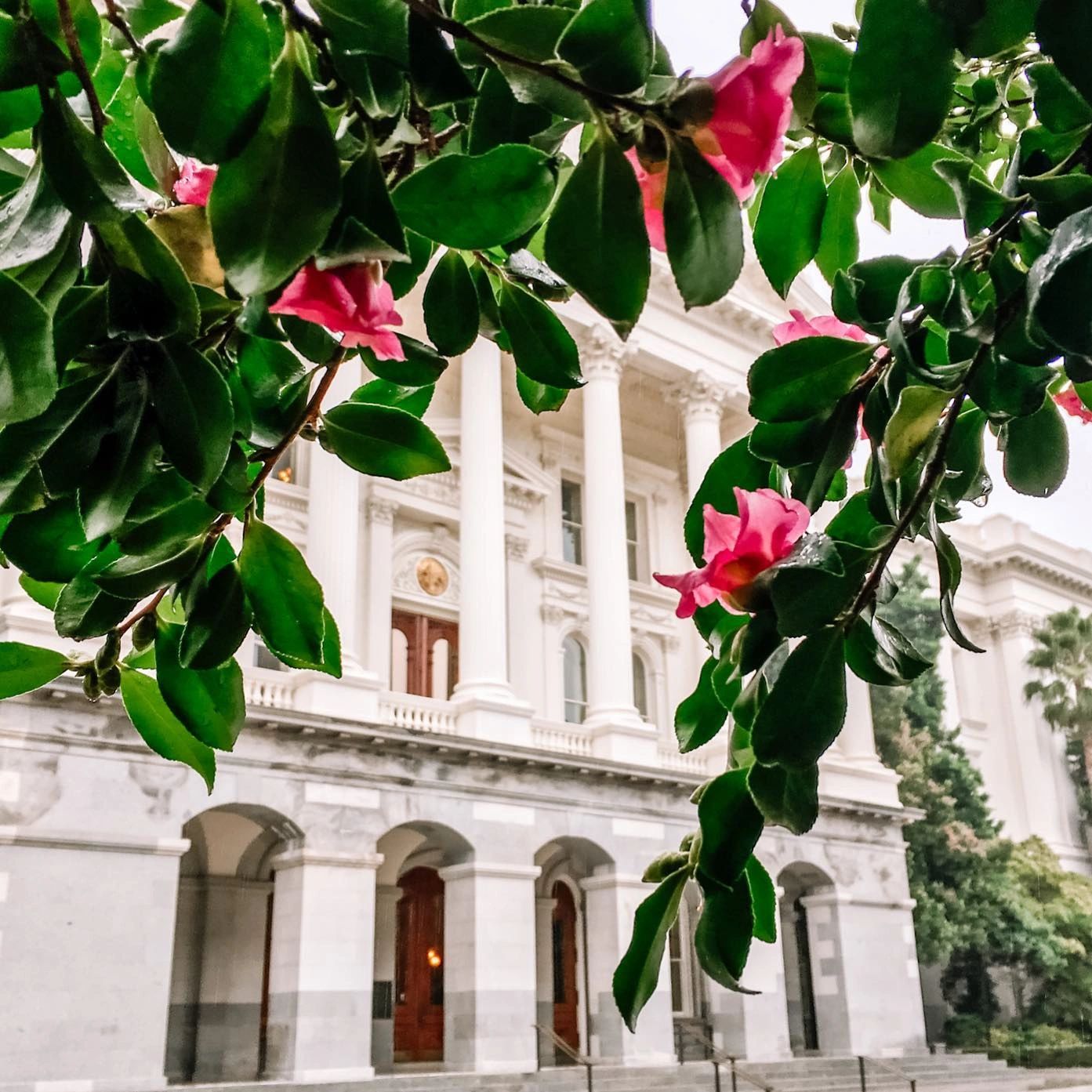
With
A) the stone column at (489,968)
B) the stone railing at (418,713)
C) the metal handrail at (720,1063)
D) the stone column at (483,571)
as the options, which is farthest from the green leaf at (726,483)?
the stone column at (483,571)

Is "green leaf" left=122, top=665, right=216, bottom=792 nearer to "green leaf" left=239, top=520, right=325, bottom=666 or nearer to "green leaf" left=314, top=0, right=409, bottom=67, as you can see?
"green leaf" left=239, top=520, right=325, bottom=666

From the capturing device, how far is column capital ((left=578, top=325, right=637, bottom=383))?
22438 mm

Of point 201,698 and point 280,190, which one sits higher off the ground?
point 280,190

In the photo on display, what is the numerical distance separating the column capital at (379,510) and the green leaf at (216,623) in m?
20.6

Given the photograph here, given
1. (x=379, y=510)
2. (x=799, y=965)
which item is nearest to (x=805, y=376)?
(x=379, y=510)

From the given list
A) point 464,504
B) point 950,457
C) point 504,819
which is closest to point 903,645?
point 950,457

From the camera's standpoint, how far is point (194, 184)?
119cm

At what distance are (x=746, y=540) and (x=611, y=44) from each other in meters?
0.52

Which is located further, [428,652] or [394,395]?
[428,652]

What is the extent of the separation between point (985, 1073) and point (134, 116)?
26.9 m

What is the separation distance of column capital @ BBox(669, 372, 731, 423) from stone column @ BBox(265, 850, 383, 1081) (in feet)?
38.3

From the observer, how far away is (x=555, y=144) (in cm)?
108

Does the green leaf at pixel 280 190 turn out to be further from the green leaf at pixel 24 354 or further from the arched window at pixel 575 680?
the arched window at pixel 575 680

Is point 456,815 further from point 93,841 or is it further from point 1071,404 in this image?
point 1071,404
